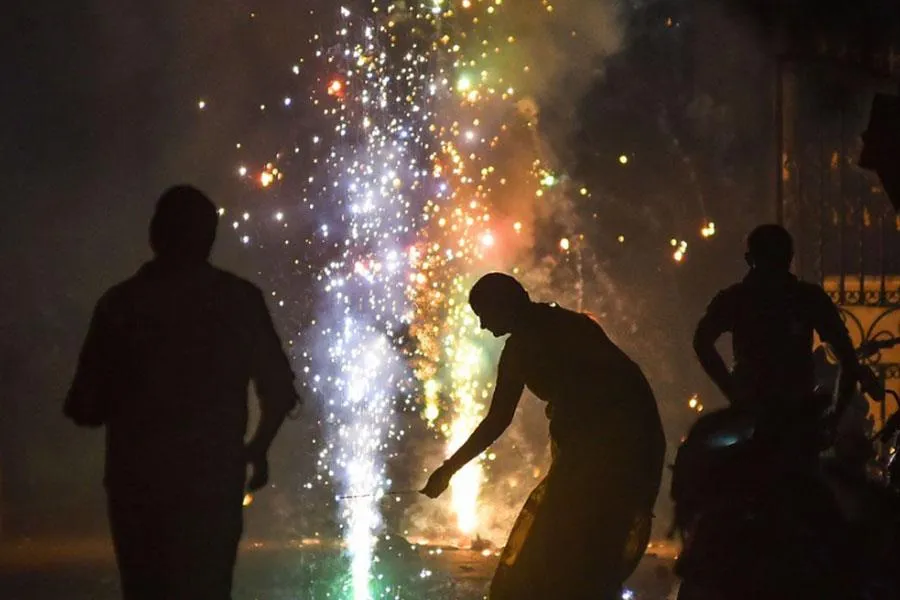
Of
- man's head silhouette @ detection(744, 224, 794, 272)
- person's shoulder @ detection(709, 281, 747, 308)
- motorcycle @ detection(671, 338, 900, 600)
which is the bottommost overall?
motorcycle @ detection(671, 338, 900, 600)

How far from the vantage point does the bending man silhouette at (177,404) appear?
3904 millimetres

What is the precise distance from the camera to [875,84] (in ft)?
→ 30.4

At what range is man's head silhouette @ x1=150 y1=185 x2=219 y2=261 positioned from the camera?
13.3 ft

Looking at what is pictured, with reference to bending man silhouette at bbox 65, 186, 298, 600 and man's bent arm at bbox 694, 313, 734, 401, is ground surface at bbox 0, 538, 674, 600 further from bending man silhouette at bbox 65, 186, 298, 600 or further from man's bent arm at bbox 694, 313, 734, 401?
bending man silhouette at bbox 65, 186, 298, 600

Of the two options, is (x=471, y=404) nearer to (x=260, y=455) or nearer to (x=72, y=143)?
(x=72, y=143)

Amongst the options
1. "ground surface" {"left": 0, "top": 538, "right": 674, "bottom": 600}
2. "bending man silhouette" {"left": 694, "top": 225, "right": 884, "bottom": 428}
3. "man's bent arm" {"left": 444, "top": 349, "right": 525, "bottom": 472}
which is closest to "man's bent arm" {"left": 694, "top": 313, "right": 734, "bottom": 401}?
"bending man silhouette" {"left": 694, "top": 225, "right": 884, "bottom": 428}

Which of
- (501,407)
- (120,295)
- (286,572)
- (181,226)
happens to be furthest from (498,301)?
(286,572)

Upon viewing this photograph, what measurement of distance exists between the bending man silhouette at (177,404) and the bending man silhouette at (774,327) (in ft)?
7.18

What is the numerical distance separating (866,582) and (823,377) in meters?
3.93

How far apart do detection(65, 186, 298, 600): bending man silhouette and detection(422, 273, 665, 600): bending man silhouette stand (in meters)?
0.88

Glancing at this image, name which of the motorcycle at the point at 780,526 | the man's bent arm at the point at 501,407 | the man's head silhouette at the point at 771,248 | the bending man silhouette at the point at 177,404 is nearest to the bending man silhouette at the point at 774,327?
the man's head silhouette at the point at 771,248

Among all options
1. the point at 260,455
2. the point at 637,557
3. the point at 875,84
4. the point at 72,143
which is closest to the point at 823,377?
the point at 875,84

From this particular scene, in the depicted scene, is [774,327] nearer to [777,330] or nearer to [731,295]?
[777,330]

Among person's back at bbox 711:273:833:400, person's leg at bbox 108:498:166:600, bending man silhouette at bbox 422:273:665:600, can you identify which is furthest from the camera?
person's back at bbox 711:273:833:400
